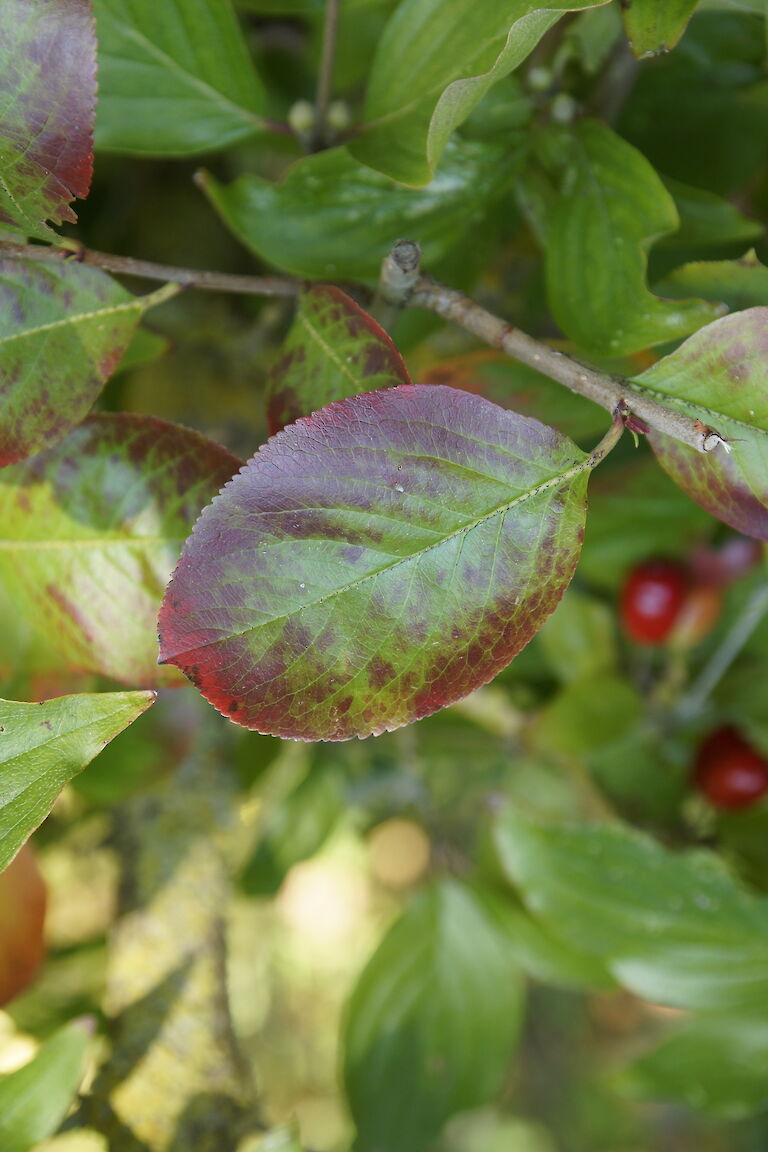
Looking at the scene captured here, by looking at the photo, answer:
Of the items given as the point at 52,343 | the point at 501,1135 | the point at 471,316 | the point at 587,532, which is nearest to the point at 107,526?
the point at 52,343

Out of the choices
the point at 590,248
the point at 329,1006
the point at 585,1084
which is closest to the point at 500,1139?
the point at 585,1084

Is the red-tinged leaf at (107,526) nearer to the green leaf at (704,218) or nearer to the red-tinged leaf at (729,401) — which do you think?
the red-tinged leaf at (729,401)

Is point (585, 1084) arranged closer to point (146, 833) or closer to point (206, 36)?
point (146, 833)

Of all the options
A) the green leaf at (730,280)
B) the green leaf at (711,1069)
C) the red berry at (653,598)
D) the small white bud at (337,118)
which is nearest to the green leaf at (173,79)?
the small white bud at (337,118)

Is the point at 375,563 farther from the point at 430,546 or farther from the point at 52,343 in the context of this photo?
the point at 52,343

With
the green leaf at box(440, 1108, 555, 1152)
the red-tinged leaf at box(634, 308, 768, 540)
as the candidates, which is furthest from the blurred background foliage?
the green leaf at box(440, 1108, 555, 1152)

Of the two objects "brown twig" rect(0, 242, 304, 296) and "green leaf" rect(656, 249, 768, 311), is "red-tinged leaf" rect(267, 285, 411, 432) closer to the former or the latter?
"brown twig" rect(0, 242, 304, 296)
